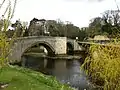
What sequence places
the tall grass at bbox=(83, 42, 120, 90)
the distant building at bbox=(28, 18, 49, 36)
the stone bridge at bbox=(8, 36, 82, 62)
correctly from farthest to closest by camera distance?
the distant building at bbox=(28, 18, 49, 36), the stone bridge at bbox=(8, 36, 82, 62), the tall grass at bbox=(83, 42, 120, 90)

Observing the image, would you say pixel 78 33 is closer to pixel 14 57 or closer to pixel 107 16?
pixel 107 16

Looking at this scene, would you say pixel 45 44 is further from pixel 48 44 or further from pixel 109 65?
pixel 109 65

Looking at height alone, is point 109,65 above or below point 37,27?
below

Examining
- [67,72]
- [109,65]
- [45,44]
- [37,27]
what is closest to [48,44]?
[45,44]

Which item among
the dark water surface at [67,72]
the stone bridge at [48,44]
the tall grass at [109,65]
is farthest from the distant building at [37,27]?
the tall grass at [109,65]

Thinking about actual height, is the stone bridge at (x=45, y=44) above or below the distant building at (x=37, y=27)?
below

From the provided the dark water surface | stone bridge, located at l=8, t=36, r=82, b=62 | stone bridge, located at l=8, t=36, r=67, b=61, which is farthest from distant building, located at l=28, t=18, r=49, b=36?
the dark water surface

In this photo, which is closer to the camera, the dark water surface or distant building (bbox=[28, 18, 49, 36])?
the dark water surface

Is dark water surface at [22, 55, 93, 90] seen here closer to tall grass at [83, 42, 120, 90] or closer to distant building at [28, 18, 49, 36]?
tall grass at [83, 42, 120, 90]

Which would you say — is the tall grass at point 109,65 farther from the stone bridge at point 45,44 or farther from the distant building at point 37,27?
the distant building at point 37,27

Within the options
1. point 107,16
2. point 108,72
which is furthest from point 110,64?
point 107,16

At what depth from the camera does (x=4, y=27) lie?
5.97 m

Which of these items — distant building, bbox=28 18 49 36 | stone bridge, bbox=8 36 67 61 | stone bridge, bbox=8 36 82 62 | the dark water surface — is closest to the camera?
the dark water surface

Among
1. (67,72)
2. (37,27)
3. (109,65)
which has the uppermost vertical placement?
(37,27)
